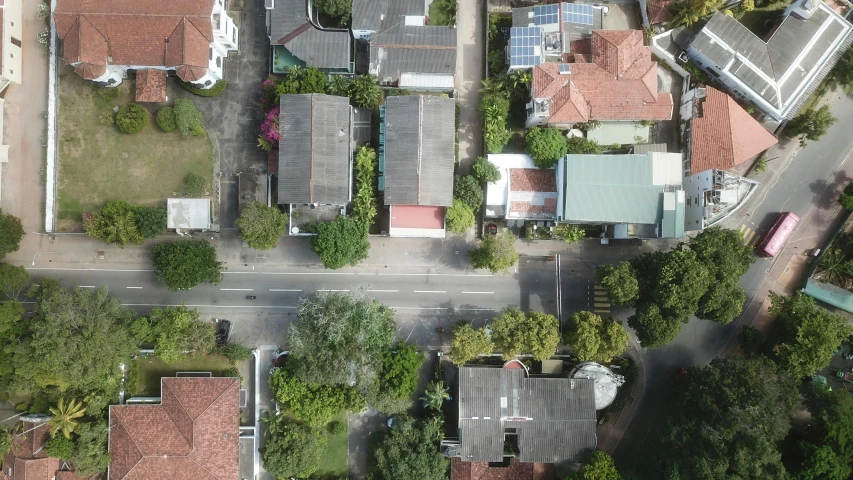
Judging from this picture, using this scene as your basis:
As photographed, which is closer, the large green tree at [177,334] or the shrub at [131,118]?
the large green tree at [177,334]

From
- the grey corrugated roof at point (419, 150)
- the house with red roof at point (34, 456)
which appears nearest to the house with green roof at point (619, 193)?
the grey corrugated roof at point (419, 150)

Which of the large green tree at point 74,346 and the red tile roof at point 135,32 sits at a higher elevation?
the red tile roof at point 135,32

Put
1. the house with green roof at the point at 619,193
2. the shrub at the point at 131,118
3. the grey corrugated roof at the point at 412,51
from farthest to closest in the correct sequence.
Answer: the shrub at the point at 131,118 < the grey corrugated roof at the point at 412,51 < the house with green roof at the point at 619,193

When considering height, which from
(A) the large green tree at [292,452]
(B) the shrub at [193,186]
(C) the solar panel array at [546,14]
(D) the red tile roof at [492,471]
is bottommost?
(D) the red tile roof at [492,471]

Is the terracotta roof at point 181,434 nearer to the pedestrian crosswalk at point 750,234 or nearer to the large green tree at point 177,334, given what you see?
the large green tree at point 177,334

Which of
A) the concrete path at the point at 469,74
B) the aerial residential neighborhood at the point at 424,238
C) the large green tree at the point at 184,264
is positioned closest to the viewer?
the aerial residential neighborhood at the point at 424,238

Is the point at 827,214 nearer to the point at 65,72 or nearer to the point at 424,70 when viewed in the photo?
the point at 424,70

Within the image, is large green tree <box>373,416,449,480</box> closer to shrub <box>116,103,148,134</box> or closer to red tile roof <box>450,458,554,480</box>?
red tile roof <box>450,458,554,480</box>
